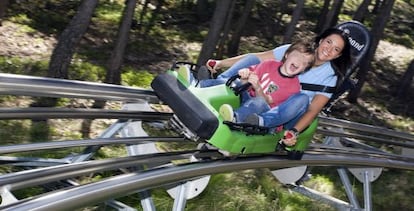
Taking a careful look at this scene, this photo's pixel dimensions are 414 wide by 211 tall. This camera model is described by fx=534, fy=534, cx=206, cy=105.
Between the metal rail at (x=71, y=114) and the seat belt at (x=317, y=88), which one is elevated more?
the seat belt at (x=317, y=88)

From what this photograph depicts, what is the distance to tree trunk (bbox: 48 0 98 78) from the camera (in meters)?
8.47

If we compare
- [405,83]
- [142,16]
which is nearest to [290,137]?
[142,16]

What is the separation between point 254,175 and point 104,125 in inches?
101

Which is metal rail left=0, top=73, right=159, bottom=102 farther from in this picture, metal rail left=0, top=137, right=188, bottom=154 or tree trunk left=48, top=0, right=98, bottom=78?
tree trunk left=48, top=0, right=98, bottom=78

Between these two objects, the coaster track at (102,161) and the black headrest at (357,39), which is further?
the black headrest at (357,39)

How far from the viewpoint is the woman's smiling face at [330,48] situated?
11.9 feet

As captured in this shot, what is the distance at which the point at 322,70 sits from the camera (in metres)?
3.66

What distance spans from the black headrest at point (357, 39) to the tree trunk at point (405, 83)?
499 inches

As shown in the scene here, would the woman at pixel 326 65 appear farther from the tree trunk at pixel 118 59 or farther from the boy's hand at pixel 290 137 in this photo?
the tree trunk at pixel 118 59

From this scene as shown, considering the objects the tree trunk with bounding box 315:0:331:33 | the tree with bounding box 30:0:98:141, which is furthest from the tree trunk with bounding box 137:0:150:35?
the tree trunk with bounding box 315:0:331:33

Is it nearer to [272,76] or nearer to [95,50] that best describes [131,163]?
[272,76]

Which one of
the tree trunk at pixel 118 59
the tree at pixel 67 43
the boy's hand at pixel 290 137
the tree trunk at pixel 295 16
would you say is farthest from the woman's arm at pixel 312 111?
the tree trunk at pixel 295 16

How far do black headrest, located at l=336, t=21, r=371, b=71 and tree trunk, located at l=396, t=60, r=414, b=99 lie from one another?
12.7 metres

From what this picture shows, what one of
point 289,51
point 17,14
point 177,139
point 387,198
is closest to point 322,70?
point 289,51
